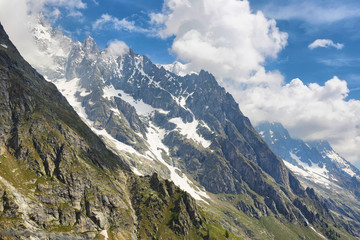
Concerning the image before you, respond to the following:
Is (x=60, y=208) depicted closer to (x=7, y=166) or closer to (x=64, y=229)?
(x=64, y=229)

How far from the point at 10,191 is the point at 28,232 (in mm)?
29423

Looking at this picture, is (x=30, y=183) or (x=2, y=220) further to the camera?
(x=30, y=183)

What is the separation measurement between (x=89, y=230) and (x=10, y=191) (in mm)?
60668

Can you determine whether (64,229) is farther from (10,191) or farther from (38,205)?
(10,191)

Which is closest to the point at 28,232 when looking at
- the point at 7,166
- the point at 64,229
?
the point at 64,229

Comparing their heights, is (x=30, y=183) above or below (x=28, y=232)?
above

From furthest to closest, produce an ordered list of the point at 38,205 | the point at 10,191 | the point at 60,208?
the point at 60,208, the point at 38,205, the point at 10,191

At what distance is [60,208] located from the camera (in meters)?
198

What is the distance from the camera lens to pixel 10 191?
566ft

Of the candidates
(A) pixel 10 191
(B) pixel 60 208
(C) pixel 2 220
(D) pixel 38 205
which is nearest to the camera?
(C) pixel 2 220

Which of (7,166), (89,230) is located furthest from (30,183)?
(89,230)

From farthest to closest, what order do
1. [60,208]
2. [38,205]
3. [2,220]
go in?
[60,208] < [38,205] < [2,220]

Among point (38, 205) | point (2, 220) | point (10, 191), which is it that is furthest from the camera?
point (38, 205)

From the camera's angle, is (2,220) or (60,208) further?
(60,208)
